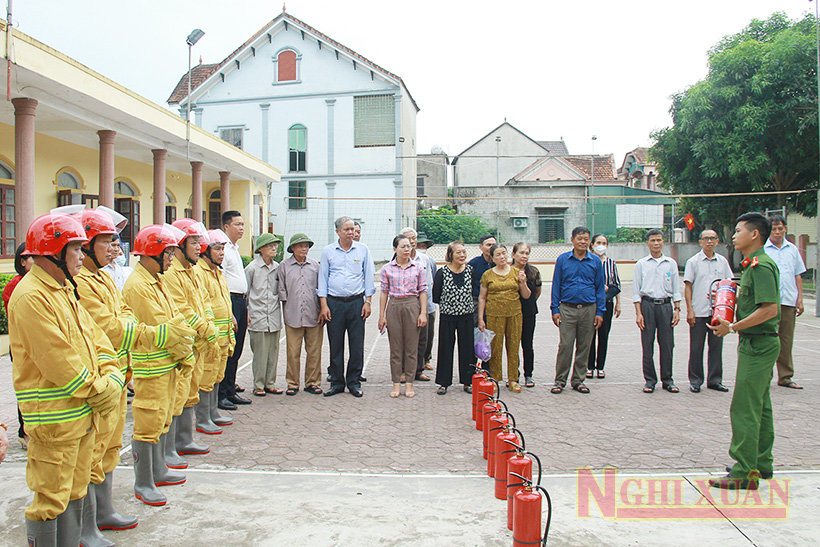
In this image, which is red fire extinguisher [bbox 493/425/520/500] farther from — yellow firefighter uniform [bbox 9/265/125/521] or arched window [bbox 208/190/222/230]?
arched window [bbox 208/190/222/230]

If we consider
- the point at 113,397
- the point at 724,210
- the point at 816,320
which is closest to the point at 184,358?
the point at 113,397

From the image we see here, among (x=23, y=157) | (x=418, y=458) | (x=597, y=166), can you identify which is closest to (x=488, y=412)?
(x=418, y=458)

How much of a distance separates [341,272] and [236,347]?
1550mm

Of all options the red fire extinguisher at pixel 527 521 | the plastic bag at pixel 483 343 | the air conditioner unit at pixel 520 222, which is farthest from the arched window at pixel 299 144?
the red fire extinguisher at pixel 527 521

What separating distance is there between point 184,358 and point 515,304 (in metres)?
4.34

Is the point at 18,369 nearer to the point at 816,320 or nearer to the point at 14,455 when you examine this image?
the point at 14,455

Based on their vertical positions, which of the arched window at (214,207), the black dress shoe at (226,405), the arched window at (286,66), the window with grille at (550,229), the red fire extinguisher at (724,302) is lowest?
the black dress shoe at (226,405)

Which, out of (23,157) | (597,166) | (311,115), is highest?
(311,115)

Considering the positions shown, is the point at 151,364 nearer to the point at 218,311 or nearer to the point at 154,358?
the point at 154,358

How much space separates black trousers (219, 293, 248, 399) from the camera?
21.8 ft

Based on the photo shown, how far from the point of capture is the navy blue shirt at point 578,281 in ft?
24.1

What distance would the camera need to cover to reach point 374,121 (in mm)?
29344

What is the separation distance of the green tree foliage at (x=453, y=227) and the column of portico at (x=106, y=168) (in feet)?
41.0

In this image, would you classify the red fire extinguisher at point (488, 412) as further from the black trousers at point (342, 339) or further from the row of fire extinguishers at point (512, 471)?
the black trousers at point (342, 339)
